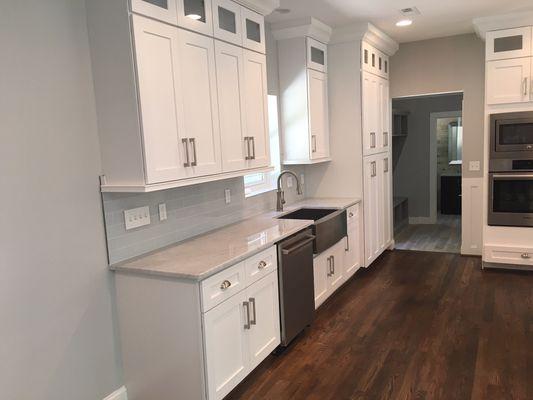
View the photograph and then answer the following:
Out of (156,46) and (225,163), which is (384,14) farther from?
(156,46)

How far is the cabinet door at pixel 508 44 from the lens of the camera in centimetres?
→ 449

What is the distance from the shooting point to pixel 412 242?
6.49 meters

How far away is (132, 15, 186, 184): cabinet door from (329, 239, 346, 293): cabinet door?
6.63ft

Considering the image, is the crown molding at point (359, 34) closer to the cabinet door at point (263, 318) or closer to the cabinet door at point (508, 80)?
the cabinet door at point (508, 80)

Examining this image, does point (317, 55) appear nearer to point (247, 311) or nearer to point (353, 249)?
point (353, 249)

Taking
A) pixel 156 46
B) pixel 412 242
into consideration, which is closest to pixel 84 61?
pixel 156 46

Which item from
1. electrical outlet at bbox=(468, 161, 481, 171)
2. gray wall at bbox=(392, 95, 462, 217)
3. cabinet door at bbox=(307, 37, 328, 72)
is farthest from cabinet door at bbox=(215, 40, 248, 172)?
gray wall at bbox=(392, 95, 462, 217)

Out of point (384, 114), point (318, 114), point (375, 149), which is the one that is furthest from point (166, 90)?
point (384, 114)

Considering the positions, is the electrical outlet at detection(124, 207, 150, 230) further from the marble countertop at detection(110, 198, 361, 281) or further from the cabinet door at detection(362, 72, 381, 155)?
the cabinet door at detection(362, 72, 381, 155)

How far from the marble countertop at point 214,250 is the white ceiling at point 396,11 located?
1.83 metres

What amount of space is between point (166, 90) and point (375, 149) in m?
3.25

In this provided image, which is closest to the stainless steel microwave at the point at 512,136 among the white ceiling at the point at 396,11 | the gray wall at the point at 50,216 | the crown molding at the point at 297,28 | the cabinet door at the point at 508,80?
the cabinet door at the point at 508,80

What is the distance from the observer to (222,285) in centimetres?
247

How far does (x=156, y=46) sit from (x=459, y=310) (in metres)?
3.24
